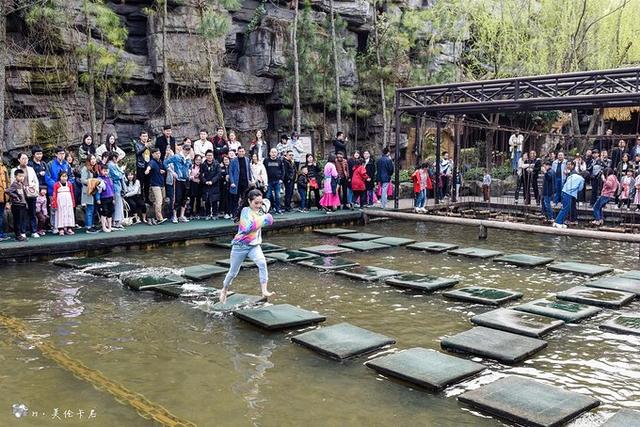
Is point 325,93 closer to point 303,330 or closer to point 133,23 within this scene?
point 133,23

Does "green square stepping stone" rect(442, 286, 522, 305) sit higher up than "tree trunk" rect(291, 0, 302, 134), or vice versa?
"tree trunk" rect(291, 0, 302, 134)

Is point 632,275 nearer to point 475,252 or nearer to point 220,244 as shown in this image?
point 475,252

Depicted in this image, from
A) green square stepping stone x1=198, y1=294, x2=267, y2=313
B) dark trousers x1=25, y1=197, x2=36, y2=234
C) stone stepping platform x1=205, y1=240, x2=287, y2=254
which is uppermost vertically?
dark trousers x1=25, y1=197, x2=36, y2=234

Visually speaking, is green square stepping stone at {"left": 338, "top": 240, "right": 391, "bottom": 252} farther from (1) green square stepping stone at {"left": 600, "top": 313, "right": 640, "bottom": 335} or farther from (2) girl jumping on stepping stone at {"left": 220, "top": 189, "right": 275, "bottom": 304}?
(1) green square stepping stone at {"left": 600, "top": 313, "right": 640, "bottom": 335}

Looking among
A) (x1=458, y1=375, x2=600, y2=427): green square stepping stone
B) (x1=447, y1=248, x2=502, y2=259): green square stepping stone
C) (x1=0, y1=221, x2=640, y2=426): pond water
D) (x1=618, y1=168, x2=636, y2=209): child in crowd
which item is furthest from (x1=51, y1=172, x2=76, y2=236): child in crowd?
(x1=618, y1=168, x2=636, y2=209): child in crowd

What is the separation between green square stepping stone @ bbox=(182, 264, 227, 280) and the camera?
9350 millimetres

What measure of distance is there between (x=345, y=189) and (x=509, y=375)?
12.0 meters

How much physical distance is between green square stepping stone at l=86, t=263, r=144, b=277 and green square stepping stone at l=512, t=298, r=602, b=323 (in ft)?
20.1

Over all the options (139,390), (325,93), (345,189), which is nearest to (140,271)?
(139,390)

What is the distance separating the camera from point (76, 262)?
10.5 metres

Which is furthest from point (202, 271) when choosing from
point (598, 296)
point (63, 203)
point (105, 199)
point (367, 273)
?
point (598, 296)

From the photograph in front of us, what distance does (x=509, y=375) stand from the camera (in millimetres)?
5363

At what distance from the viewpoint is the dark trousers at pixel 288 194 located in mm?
16328

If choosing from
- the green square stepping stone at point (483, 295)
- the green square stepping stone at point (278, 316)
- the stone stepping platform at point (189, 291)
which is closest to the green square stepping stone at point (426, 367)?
the green square stepping stone at point (278, 316)
